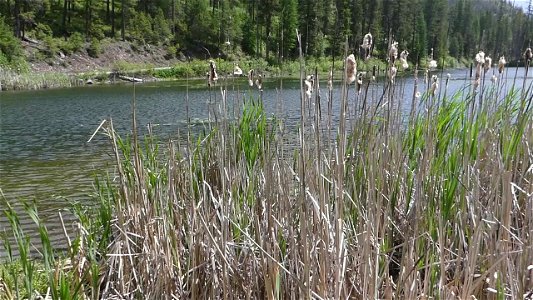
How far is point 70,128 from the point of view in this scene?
695 inches

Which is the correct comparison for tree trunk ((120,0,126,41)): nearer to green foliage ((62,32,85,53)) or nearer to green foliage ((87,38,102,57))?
green foliage ((62,32,85,53))

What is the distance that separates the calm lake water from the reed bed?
39 centimetres

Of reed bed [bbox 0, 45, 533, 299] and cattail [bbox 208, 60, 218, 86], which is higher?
cattail [bbox 208, 60, 218, 86]

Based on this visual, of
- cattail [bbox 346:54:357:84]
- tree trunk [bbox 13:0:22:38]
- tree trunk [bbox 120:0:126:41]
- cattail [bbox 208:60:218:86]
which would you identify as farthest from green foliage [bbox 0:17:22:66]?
cattail [bbox 346:54:357:84]

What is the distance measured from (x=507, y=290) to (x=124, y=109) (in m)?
21.9

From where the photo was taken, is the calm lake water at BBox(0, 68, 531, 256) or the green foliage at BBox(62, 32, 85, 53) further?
the green foliage at BBox(62, 32, 85, 53)

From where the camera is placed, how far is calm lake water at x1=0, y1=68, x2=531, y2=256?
7238mm

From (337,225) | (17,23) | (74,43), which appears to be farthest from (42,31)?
(337,225)

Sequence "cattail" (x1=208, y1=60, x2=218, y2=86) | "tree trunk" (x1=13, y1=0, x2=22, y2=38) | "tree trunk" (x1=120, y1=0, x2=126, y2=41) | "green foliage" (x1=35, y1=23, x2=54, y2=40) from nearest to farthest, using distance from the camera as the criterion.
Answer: "cattail" (x1=208, y1=60, x2=218, y2=86) → "tree trunk" (x1=13, y1=0, x2=22, y2=38) → "green foliage" (x1=35, y1=23, x2=54, y2=40) → "tree trunk" (x1=120, y1=0, x2=126, y2=41)

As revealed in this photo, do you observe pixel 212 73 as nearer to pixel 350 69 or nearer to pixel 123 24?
pixel 350 69

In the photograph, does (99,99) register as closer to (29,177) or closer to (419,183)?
(29,177)

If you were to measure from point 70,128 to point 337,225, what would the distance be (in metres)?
17.3

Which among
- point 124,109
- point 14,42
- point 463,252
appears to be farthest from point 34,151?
point 14,42

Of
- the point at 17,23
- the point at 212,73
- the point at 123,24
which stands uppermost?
the point at 123,24
